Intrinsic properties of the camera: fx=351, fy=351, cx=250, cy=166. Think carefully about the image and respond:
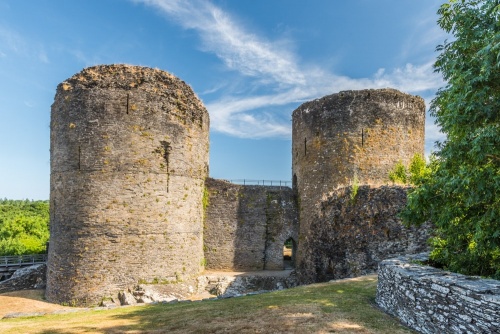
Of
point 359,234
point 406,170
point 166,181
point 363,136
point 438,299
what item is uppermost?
point 363,136

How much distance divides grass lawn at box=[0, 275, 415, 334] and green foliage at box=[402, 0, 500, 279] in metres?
2.43

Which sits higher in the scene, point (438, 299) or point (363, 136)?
point (363, 136)

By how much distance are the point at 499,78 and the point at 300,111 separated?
13.9 m

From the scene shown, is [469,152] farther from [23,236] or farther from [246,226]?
[23,236]

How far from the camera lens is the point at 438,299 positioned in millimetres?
6336

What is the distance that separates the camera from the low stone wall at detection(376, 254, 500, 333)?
525 centimetres

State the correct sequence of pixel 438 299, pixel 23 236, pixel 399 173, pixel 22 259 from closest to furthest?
pixel 438 299, pixel 399 173, pixel 22 259, pixel 23 236

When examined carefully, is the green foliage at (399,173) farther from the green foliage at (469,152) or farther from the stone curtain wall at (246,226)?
the green foliage at (469,152)

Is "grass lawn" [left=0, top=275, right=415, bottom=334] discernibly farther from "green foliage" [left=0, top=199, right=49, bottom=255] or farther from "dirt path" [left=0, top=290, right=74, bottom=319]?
"green foliage" [left=0, top=199, right=49, bottom=255]

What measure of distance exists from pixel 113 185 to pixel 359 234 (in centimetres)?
1068

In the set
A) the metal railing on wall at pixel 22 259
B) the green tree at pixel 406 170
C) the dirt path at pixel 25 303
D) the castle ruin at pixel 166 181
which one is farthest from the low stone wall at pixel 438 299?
the metal railing on wall at pixel 22 259

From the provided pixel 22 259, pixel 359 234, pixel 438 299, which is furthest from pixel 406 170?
pixel 22 259

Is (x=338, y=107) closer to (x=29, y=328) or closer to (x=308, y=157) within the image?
(x=308, y=157)

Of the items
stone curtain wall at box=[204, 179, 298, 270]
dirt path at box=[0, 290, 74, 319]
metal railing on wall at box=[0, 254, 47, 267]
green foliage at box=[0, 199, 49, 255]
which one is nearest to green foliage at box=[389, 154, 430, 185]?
stone curtain wall at box=[204, 179, 298, 270]
